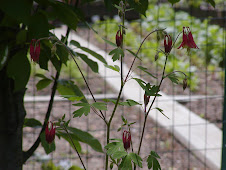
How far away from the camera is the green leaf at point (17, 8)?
3.98 feet

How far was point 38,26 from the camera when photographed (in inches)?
51.1

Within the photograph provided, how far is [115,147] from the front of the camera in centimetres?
138

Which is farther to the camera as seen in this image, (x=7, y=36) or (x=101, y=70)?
(x=101, y=70)

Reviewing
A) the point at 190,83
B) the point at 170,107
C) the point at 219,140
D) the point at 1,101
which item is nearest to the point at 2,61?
the point at 1,101

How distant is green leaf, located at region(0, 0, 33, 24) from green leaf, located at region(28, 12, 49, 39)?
0.05 meters

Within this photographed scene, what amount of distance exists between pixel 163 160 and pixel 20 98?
1.98 metres

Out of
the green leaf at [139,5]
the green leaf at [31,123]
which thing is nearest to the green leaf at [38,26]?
the green leaf at [139,5]

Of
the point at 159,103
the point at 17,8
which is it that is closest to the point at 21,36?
the point at 17,8

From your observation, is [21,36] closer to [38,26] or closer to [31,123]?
[38,26]

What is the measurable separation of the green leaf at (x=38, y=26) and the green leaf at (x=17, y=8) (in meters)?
0.05

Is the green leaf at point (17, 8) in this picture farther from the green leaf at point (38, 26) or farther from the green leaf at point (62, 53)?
the green leaf at point (62, 53)

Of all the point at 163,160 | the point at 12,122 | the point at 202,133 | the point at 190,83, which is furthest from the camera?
the point at 190,83

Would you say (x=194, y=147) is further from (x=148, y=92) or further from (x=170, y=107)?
(x=148, y=92)

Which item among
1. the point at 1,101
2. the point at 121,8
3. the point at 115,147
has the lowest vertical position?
the point at 115,147
